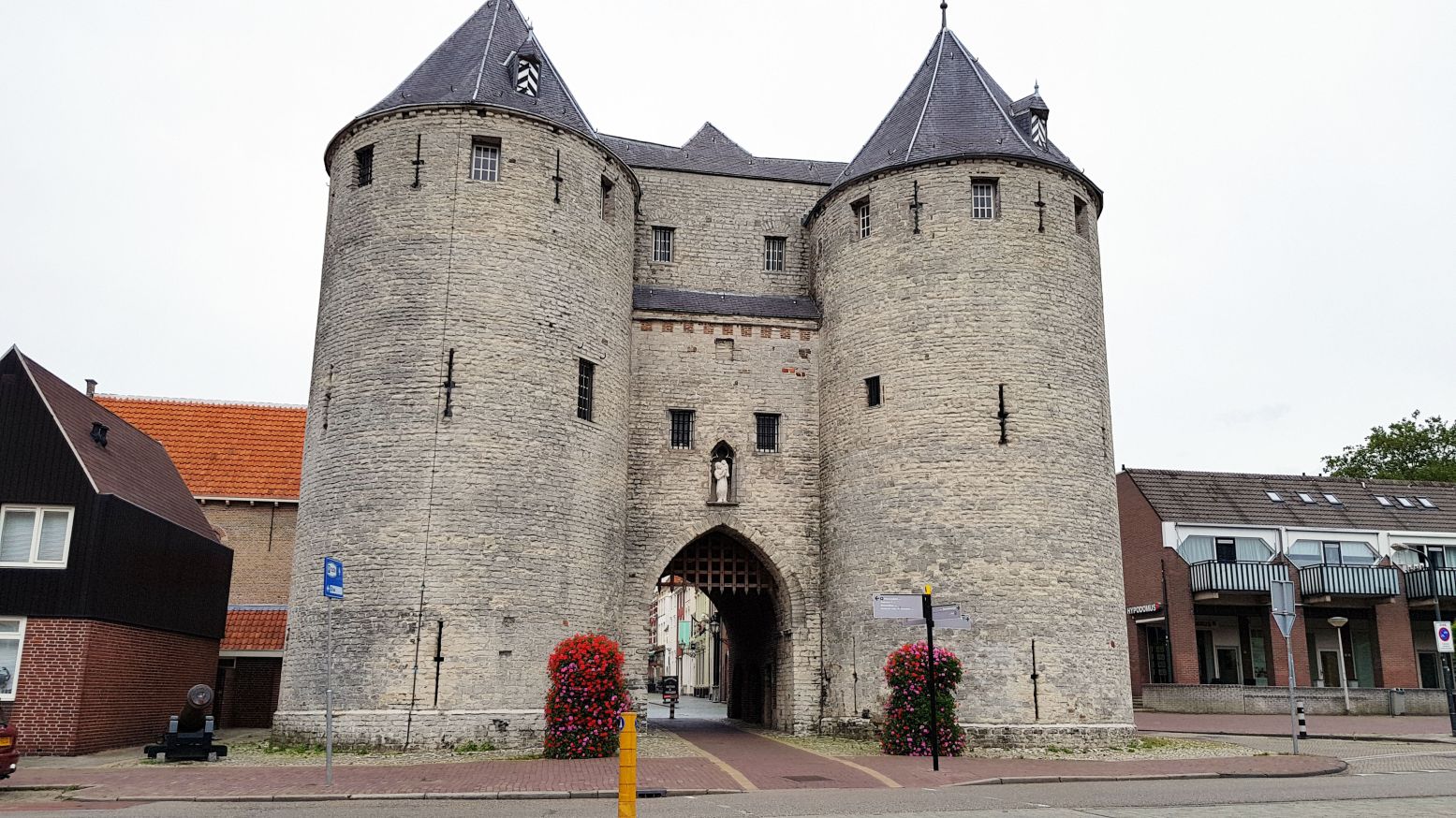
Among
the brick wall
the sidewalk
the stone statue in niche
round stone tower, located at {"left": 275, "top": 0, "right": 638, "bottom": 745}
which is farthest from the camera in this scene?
the sidewalk

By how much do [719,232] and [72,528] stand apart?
14.8m

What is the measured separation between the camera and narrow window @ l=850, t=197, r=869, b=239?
81.0 feet

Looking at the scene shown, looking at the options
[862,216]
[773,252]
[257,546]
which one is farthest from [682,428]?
[257,546]

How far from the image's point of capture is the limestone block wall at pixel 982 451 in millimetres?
21406

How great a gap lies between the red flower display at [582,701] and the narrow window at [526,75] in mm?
11324

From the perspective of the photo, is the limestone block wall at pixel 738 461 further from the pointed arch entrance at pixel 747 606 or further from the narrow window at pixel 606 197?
the narrow window at pixel 606 197

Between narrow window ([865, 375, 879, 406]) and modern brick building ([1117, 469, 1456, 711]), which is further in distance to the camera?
modern brick building ([1117, 469, 1456, 711])

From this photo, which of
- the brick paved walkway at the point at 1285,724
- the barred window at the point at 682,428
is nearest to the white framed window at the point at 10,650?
the barred window at the point at 682,428

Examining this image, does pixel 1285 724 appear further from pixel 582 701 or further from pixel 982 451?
pixel 582 701

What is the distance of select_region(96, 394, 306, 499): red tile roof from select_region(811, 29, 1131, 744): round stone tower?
1500 centimetres

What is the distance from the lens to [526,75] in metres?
23.5

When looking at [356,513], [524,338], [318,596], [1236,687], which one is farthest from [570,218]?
[1236,687]

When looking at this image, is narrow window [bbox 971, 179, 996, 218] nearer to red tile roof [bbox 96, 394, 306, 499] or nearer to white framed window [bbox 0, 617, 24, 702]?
red tile roof [bbox 96, 394, 306, 499]

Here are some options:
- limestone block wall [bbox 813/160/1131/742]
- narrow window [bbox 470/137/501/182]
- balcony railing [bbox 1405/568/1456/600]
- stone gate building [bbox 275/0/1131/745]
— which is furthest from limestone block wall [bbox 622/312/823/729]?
balcony railing [bbox 1405/568/1456/600]
